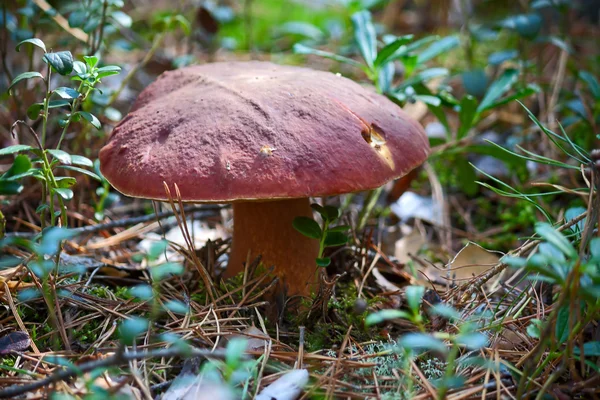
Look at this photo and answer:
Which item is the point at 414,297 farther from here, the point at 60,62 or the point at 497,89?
the point at 497,89

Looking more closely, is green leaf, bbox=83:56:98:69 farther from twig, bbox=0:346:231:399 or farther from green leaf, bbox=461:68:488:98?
green leaf, bbox=461:68:488:98

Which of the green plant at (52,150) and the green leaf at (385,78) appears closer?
the green plant at (52,150)

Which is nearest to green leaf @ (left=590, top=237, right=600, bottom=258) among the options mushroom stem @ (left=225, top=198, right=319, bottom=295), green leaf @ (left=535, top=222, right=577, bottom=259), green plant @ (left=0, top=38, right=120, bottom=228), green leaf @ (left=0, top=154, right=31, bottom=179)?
green leaf @ (left=535, top=222, right=577, bottom=259)

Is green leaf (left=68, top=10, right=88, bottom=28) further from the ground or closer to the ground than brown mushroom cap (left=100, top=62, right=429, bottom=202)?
further from the ground

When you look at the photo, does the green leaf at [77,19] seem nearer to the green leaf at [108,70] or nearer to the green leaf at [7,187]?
the green leaf at [108,70]

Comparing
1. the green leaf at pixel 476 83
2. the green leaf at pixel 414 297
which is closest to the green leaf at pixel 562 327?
the green leaf at pixel 414 297

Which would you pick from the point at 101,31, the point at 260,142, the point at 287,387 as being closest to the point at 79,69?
the point at 260,142
